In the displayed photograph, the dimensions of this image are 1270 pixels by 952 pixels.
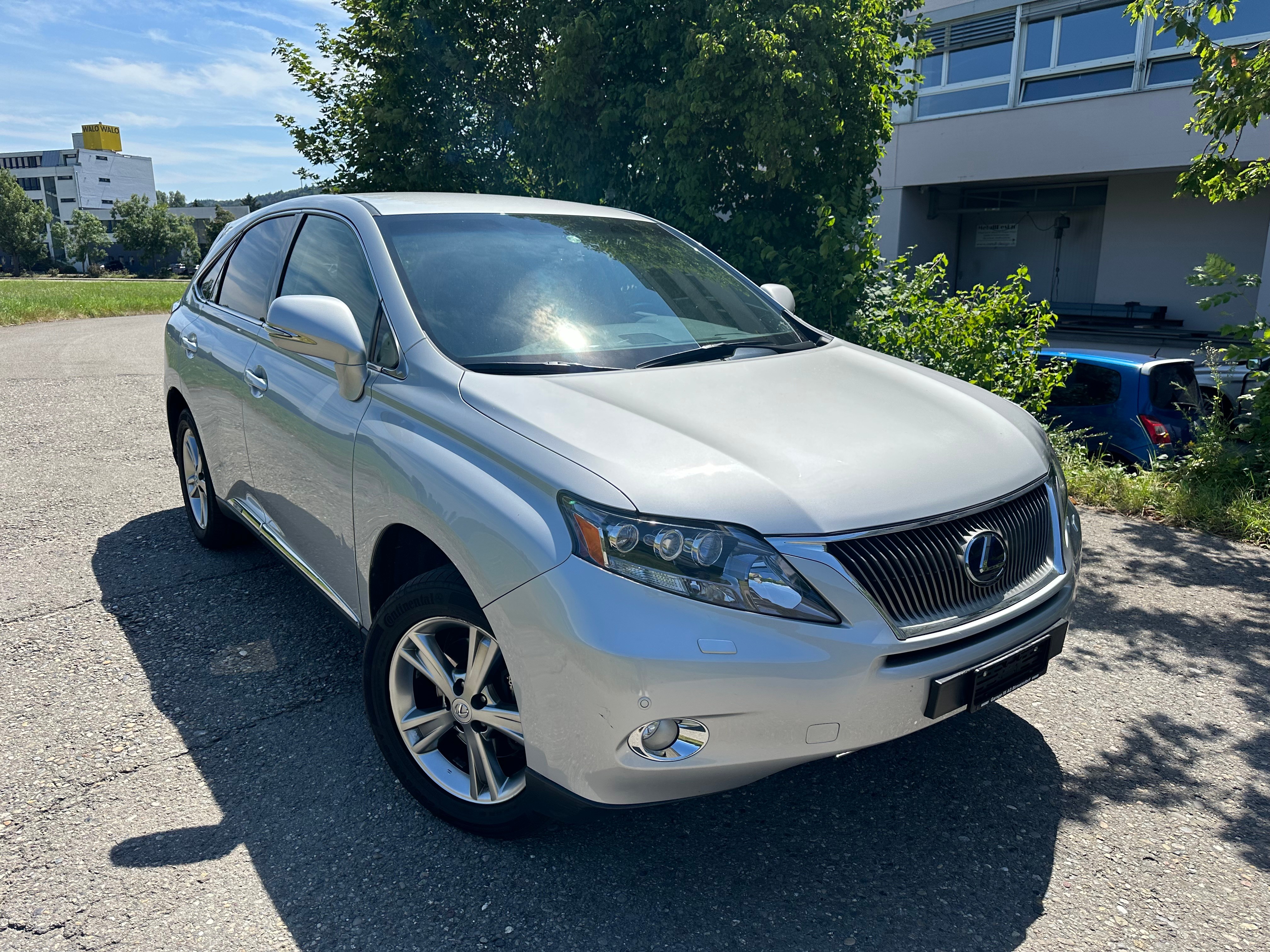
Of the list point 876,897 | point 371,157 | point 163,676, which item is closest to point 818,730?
point 876,897

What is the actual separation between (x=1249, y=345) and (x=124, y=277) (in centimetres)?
12542

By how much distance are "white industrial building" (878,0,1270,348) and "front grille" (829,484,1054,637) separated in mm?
15492

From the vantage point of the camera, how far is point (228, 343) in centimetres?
414

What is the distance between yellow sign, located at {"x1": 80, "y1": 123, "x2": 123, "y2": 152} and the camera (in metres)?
146

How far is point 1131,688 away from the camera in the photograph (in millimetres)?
3613

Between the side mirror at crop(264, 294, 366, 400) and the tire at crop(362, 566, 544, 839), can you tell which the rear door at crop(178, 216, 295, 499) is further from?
the tire at crop(362, 566, 544, 839)

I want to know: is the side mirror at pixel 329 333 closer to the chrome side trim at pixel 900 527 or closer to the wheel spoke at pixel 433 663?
the wheel spoke at pixel 433 663

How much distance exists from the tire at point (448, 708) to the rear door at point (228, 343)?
1614 mm

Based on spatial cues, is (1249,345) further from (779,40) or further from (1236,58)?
(779,40)

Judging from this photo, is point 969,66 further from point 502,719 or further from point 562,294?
point 502,719

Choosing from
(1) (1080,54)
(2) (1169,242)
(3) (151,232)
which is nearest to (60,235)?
(3) (151,232)

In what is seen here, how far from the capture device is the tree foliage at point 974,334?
709 cm

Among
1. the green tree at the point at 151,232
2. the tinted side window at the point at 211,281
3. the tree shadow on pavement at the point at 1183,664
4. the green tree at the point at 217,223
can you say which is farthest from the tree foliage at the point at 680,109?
the green tree at the point at 151,232

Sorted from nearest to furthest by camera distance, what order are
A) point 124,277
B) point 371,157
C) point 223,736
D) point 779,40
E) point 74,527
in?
point 223,736 → point 74,527 → point 779,40 → point 371,157 → point 124,277
